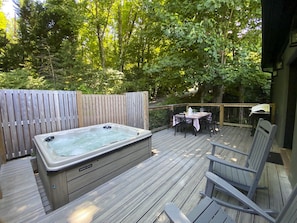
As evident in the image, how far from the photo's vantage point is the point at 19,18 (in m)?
7.96

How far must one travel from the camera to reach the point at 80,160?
2.33 meters

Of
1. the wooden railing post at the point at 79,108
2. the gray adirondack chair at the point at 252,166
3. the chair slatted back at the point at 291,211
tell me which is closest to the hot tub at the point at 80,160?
the wooden railing post at the point at 79,108

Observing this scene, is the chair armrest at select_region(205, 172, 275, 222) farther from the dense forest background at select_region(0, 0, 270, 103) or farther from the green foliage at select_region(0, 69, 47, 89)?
the green foliage at select_region(0, 69, 47, 89)

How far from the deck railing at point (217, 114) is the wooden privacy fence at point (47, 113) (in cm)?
113

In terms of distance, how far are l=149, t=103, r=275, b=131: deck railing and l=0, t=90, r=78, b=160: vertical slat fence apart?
2.83m

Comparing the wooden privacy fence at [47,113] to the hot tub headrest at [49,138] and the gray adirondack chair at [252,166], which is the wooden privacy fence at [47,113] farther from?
the gray adirondack chair at [252,166]

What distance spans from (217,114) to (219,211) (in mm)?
5947

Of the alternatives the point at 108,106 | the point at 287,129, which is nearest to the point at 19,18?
the point at 108,106

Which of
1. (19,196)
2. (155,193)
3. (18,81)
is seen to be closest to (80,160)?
(19,196)

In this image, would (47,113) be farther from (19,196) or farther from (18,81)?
(18,81)

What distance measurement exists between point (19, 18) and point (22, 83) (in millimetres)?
3968

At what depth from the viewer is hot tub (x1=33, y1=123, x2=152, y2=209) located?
6.95 feet

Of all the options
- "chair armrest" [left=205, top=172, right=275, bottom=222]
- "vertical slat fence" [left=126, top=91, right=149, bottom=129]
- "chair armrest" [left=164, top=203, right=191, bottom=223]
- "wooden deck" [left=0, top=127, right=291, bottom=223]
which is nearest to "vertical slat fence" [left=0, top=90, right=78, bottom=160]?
"vertical slat fence" [left=126, top=91, right=149, bottom=129]

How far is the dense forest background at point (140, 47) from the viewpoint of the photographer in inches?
234
